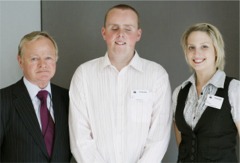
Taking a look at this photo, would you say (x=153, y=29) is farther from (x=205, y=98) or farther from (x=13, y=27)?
(x=13, y=27)

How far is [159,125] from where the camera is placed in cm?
235

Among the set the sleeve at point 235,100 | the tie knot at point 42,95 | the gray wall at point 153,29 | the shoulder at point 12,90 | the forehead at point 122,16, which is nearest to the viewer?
the sleeve at point 235,100

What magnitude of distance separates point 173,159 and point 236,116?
48.2 inches

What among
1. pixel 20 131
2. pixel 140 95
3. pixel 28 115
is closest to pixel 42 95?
pixel 28 115

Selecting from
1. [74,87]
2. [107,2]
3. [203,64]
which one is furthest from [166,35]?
[74,87]

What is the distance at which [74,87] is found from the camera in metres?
2.43

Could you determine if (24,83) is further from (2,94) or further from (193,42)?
(193,42)

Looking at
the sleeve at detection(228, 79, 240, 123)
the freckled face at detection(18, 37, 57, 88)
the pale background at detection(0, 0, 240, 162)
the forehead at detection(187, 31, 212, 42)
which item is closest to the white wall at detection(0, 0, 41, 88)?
the pale background at detection(0, 0, 240, 162)

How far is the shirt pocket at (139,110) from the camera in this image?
2.34 metres

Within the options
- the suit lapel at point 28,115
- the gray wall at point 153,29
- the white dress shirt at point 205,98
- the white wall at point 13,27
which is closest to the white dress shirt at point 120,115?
the white dress shirt at point 205,98

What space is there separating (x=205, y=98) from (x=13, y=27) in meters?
2.09

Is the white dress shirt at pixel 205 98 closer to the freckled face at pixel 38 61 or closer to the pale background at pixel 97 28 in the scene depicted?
the pale background at pixel 97 28

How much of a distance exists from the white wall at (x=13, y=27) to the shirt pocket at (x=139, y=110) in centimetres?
148

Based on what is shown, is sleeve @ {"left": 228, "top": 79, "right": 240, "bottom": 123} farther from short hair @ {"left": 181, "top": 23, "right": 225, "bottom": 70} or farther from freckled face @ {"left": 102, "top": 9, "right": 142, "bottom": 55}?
freckled face @ {"left": 102, "top": 9, "right": 142, "bottom": 55}
